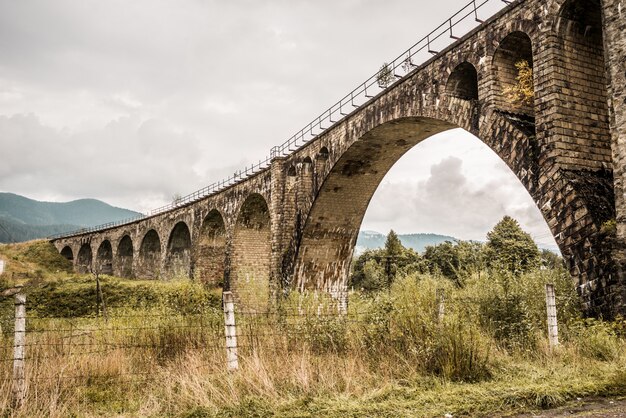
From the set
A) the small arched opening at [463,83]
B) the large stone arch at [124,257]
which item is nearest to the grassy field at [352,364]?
the small arched opening at [463,83]

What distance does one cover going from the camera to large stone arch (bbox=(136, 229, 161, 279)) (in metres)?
36.0

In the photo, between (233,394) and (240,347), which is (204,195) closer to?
(240,347)

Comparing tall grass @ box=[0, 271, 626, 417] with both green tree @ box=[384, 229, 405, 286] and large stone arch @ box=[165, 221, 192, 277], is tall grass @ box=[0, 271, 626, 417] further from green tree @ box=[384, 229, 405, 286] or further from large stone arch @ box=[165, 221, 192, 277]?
green tree @ box=[384, 229, 405, 286]

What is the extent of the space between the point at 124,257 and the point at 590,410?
39.6 m

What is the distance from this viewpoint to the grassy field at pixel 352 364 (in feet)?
16.1

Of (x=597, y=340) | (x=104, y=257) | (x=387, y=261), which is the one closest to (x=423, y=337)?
(x=597, y=340)

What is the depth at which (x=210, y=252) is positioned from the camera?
94.9 ft

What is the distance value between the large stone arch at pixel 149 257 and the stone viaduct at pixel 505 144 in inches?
523

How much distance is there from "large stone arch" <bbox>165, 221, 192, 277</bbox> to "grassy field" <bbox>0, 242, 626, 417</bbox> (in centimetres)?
2371

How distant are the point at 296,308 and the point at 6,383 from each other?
4623 mm

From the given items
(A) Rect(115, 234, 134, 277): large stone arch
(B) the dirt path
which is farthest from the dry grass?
(A) Rect(115, 234, 134, 277): large stone arch

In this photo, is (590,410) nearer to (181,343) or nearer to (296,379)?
(296,379)

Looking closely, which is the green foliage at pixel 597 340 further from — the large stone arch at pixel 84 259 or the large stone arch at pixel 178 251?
the large stone arch at pixel 84 259

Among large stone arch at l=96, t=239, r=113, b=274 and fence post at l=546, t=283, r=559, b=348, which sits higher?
large stone arch at l=96, t=239, r=113, b=274
